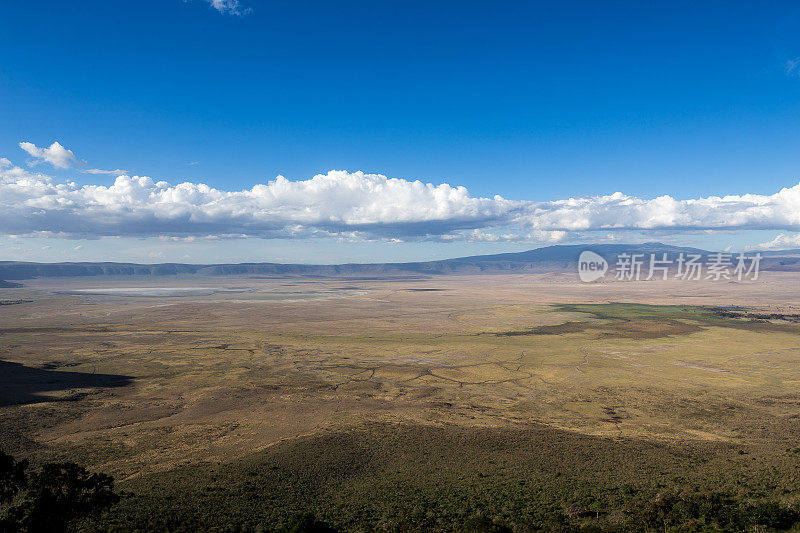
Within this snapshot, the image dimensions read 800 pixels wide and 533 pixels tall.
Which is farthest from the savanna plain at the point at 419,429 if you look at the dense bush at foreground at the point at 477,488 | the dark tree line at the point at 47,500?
the dark tree line at the point at 47,500

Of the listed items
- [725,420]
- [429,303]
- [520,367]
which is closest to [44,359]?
[520,367]

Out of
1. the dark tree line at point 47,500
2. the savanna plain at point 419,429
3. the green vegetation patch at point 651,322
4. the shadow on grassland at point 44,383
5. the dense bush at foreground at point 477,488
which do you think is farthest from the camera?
the green vegetation patch at point 651,322

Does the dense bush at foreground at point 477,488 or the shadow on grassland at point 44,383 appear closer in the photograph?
the dense bush at foreground at point 477,488

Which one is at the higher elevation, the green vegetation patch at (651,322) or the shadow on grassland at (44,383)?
the green vegetation patch at (651,322)

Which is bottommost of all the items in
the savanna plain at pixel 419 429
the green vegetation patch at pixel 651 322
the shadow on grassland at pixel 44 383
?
the shadow on grassland at pixel 44 383

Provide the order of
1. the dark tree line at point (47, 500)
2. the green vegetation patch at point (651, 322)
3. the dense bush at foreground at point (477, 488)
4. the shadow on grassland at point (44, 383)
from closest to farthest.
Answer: the dark tree line at point (47, 500), the dense bush at foreground at point (477, 488), the shadow on grassland at point (44, 383), the green vegetation patch at point (651, 322)

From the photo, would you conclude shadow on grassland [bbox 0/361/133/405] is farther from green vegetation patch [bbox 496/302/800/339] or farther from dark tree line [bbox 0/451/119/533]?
green vegetation patch [bbox 496/302/800/339]

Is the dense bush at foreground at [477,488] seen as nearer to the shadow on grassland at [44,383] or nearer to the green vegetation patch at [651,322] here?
the shadow on grassland at [44,383]

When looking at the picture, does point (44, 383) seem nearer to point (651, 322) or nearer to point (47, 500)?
point (47, 500)
